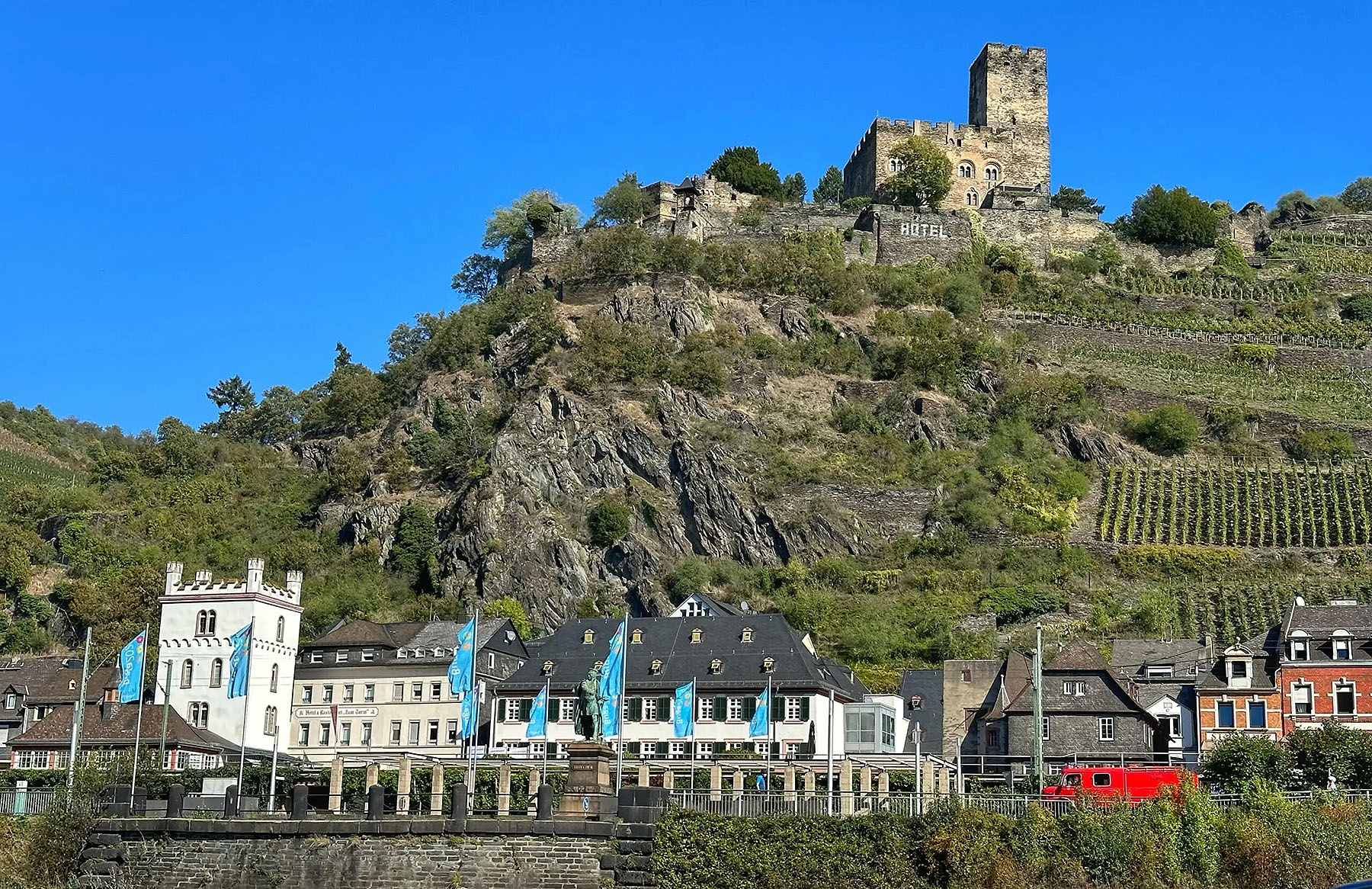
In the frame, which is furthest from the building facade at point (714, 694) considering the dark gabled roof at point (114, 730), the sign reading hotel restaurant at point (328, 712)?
the dark gabled roof at point (114, 730)

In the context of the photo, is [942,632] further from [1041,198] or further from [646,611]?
[1041,198]

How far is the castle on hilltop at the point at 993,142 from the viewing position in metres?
121

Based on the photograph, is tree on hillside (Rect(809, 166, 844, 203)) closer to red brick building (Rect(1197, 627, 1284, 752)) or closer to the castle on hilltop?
the castle on hilltop

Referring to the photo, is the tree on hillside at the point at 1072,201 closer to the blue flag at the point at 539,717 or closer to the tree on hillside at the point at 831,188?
the tree on hillside at the point at 831,188

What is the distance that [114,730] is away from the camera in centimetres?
6406

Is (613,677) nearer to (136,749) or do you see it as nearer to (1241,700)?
(136,749)

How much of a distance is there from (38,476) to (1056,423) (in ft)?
209

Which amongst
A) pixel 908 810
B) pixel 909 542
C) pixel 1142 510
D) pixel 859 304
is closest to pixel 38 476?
pixel 859 304

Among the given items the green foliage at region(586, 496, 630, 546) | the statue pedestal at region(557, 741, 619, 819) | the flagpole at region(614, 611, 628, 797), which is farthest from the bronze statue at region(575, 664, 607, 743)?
the green foliage at region(586, 496, 630, 546)

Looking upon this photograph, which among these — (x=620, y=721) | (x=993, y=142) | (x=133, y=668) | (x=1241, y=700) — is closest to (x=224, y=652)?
(x=133, y=668)

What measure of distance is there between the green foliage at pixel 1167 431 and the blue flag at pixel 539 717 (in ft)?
→ 140

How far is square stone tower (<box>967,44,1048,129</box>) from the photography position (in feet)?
408

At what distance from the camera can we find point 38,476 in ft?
392

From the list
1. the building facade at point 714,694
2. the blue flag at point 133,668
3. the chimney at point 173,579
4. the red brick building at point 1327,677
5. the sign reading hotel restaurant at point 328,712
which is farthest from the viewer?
the chimney at point 173,579
